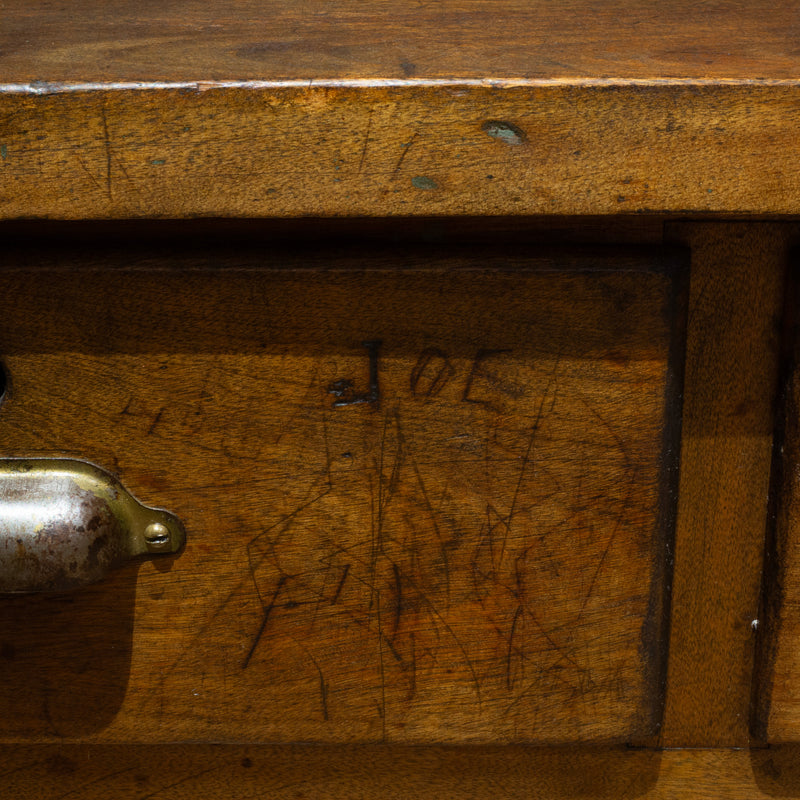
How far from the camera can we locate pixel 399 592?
43cm

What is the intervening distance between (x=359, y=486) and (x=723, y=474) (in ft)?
0.58

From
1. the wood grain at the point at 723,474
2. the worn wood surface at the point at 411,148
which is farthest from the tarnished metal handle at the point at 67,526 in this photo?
the wood grain at the point at 723,474

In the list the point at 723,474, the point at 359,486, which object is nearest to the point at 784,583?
the point at 723,474

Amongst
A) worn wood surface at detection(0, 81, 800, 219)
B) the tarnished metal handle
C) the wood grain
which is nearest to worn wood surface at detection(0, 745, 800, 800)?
Answer: the wood grain

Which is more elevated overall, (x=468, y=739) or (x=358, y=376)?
(x=358, y=376)

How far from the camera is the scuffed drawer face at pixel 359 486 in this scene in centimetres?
39

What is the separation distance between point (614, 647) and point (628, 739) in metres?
0.06

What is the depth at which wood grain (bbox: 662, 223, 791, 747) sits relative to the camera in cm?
41

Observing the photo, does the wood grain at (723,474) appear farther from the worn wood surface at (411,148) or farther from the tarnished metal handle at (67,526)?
the tarnished metal handle at (67,526)

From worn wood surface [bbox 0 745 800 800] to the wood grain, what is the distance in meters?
0.03

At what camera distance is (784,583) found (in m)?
0.43

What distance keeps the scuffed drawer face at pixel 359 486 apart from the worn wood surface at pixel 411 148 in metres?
0.04

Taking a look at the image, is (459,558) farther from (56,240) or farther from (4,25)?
(4,25)

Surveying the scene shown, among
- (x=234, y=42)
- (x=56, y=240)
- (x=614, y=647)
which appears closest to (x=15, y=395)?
(x=56, y=240)
